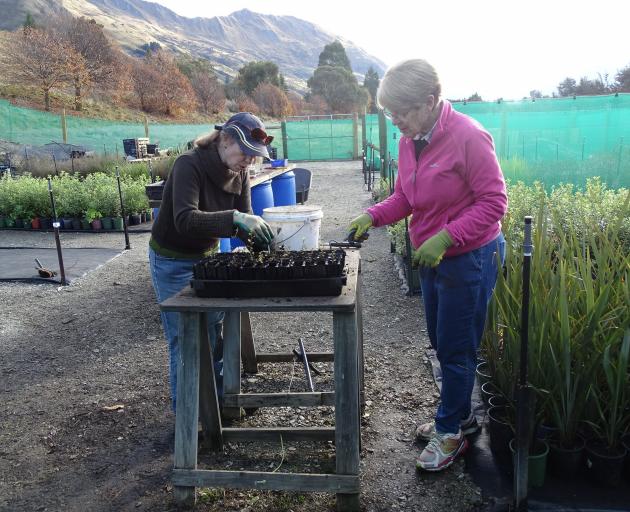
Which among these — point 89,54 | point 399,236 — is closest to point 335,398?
point 399,236

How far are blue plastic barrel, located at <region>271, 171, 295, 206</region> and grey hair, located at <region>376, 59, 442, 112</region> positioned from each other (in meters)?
5.33

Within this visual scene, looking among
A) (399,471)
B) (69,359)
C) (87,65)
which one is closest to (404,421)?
(399,471)

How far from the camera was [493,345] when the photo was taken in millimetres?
2641

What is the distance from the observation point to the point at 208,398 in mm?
2695

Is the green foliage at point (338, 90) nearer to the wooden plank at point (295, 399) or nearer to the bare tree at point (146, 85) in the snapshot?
the bare tree at point (146, 85)

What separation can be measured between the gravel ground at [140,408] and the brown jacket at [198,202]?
1.08m

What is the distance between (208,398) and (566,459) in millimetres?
1597

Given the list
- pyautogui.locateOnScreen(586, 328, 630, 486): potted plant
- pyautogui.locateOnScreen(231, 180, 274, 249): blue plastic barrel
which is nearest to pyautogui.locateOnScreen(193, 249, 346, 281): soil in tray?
pyautogui.locateOnScreen(586, 328, 630, 486): potted plant

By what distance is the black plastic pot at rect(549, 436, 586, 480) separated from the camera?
2281mm

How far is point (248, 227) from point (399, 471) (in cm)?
131

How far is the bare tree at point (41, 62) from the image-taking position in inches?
1344

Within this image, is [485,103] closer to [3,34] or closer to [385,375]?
[385,375]

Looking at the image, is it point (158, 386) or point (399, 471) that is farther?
point (158, 386)

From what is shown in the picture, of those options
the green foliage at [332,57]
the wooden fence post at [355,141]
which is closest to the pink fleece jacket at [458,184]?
the wooden fence post at [355,141]
